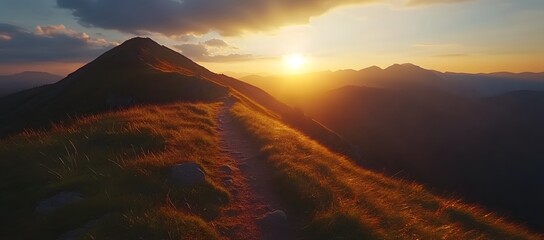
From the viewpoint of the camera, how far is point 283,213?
1195 centimetres

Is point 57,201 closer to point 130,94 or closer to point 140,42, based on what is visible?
point 130,94

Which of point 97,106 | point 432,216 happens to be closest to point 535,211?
point 97,106

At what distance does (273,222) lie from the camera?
11523mm

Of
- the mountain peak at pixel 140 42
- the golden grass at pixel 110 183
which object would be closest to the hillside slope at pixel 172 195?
the golden grass at pixel 110 183

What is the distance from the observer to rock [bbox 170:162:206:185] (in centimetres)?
1275

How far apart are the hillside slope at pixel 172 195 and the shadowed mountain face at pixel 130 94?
3870 cm

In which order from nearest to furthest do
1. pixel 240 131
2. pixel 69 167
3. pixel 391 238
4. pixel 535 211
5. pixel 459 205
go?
1. pixel 391 238
2. pixel 69 167
3. pixel 459 205
4. pixel 240 131
5. pixel 535 211

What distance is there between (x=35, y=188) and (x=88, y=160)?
7.07 feet

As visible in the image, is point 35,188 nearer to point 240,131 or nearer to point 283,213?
point 283,213

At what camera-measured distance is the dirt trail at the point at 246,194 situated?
35.9ft

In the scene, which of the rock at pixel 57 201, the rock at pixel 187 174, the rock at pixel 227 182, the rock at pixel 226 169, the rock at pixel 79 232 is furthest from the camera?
the rock at pixel 226 169

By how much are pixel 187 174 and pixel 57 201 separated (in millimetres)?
3927

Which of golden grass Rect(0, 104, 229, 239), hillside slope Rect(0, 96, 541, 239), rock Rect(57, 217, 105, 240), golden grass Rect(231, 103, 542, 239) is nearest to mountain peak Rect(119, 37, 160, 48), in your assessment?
golden grass Rect(0, 104, 229, 239)

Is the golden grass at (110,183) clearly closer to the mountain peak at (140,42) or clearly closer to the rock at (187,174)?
the rock at (187,174)
